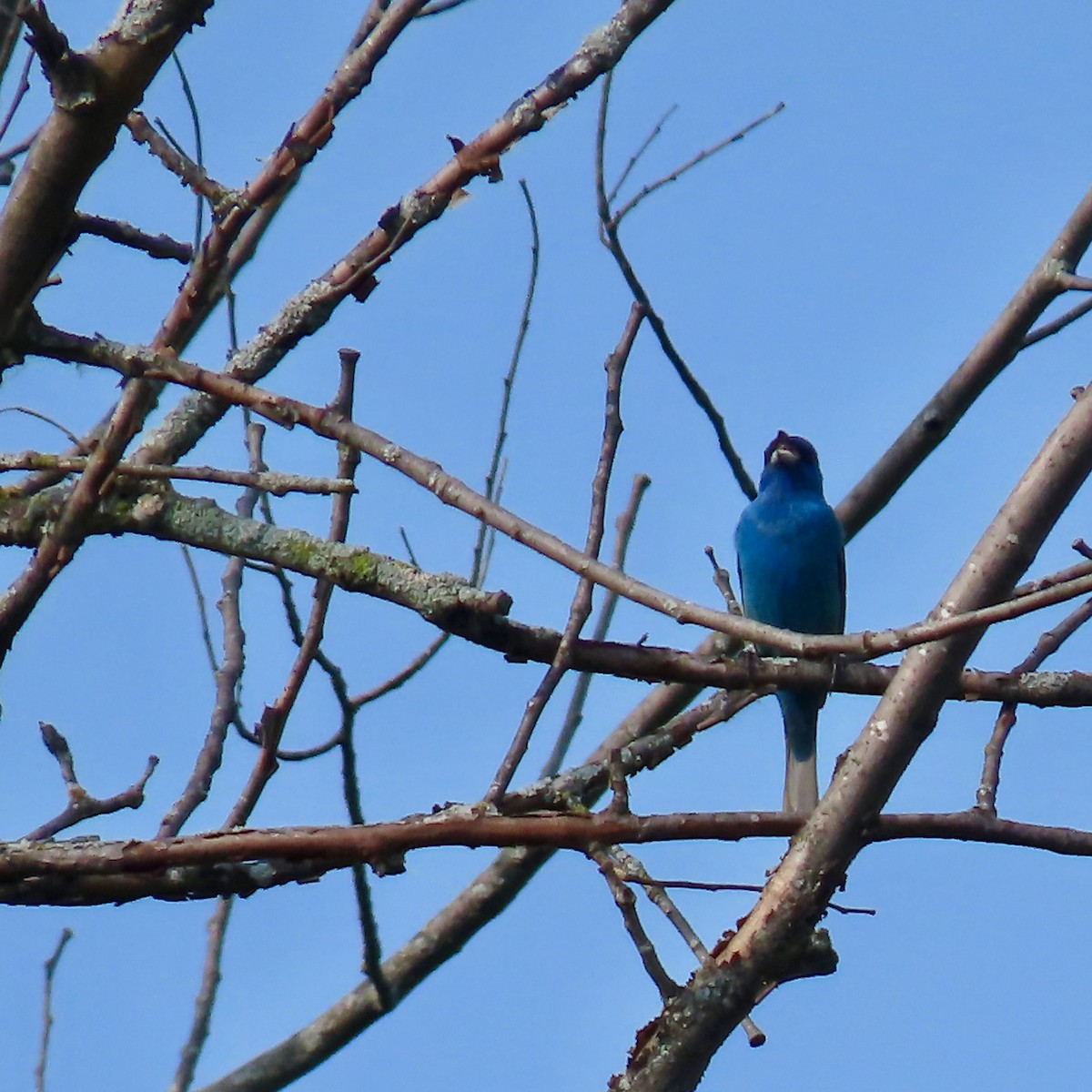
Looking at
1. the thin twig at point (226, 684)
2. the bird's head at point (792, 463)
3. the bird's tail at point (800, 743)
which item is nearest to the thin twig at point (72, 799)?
the thin twig at point (226, 684)

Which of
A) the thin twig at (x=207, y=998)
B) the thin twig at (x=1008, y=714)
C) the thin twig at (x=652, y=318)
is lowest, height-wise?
the thin twig at (x=1008, y=714)

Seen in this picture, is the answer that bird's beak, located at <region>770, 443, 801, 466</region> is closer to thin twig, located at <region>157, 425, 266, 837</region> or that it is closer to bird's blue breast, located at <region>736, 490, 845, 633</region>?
bird's blue breast, located at <region>736, 490, 845, 633</region>

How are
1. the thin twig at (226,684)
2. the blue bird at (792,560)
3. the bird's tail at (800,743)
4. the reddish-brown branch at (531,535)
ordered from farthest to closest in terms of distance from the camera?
the blue bird at (792,560), the bird's tail at (800,743), the thin twig at (226,684), the reddish-brown branch at (531,535)

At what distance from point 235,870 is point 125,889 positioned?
17 centimetres

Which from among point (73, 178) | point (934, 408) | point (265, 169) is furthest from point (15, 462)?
point (934, 408)

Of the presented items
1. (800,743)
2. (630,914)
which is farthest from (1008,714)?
(800,743)

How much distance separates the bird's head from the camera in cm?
905

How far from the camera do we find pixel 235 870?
2.48m

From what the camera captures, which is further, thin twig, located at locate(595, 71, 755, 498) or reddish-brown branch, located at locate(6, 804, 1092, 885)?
thin twig, located at locate(595, 71, 755, 498)

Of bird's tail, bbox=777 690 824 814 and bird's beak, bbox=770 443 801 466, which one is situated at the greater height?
bird's beak, bbox=770 443 801 466

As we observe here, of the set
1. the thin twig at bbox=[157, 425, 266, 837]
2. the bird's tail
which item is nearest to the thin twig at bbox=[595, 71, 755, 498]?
the thin twig at bbox=[157, 425, 266, 837]

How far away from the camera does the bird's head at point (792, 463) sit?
29.7 feet

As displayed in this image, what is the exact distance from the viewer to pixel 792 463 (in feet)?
29.8

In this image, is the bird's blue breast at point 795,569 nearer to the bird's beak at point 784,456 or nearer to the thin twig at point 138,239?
the bird's beak at point 784,456
